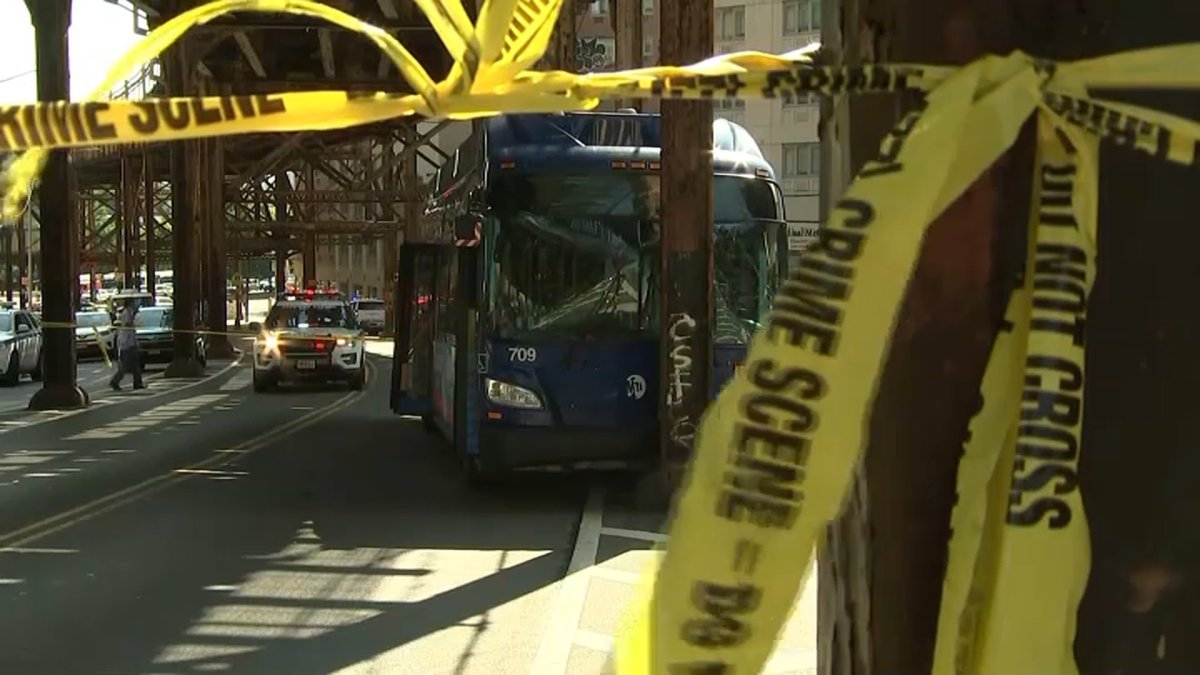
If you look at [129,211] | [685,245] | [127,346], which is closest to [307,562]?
[685,245]

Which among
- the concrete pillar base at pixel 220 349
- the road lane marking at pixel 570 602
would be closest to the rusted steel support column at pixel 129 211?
the concrete pillar base at pixel 220 349

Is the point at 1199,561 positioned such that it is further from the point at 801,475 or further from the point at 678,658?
the point at 678,658

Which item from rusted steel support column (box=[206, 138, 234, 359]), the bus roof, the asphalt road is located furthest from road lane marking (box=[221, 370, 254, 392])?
the bus roof

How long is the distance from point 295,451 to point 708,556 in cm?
1350

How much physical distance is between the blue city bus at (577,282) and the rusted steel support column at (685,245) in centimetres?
31

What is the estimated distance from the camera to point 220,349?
1415 inches

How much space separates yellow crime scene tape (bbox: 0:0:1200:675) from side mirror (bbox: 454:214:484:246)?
858 centimetres

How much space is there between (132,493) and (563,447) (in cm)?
446

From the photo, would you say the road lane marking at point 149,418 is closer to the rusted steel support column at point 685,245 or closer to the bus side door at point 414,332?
the bus side door at point 414,332

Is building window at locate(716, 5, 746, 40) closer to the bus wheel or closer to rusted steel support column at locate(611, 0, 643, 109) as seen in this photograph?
rusted steel support column at locate(611, 0, 643, 109)

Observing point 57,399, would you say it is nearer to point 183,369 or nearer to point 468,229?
point 183,369

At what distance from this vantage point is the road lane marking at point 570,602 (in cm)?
609

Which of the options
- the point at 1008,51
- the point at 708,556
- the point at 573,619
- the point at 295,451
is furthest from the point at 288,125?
the point at 295,451

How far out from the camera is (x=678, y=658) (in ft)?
4.91
